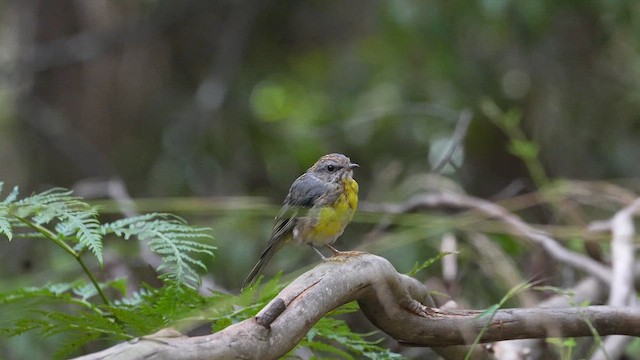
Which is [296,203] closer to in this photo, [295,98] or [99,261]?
[99,261]

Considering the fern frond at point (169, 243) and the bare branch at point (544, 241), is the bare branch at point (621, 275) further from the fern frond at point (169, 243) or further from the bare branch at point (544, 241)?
the fern frond at point (169, 243)

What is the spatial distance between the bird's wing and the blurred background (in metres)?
1.64

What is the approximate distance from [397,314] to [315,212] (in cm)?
112

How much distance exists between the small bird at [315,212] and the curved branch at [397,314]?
891 millimetres

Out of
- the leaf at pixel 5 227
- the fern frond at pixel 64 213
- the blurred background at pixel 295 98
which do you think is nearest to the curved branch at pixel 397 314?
the fern frond at pixel 64 213

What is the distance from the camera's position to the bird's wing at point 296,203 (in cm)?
313

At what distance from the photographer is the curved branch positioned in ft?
5.90

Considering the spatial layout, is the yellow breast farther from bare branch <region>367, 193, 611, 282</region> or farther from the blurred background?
the blurred background

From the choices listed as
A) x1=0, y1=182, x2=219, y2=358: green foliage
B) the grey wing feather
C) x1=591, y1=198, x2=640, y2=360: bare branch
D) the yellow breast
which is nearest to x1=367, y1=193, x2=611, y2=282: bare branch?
x1=591, y1=198, x2=640, y2=360: bare branch

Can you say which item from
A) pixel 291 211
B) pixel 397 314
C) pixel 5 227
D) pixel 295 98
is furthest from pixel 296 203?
pixel 295 98

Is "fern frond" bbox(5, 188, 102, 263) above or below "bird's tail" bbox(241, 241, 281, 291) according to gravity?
above

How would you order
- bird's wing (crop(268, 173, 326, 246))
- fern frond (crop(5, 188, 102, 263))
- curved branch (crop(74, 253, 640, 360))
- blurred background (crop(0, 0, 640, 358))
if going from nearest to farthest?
curved branch (crop(74, 253, 640, 360)), fern frond (crop(5, 188, 102, 263)), bird's wing (crop(268, 173, 326, 246)), blurred background (crop(0, 0, 640, 358))

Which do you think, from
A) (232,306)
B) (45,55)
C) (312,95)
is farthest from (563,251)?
(45,55)

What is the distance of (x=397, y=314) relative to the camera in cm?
210
